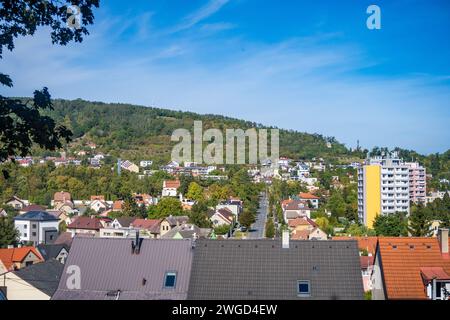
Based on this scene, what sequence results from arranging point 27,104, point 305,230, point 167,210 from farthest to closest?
1. point 167,210
2. point 305,230
3. point 27,104

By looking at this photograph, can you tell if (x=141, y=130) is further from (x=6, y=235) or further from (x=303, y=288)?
(x=303, y=288)

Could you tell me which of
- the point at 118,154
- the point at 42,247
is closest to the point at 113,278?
the point at 42,247

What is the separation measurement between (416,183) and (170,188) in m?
27.5

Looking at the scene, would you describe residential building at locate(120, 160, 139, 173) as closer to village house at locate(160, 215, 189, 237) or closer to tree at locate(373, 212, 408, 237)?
village house at locate(160, 215, 189, 237)

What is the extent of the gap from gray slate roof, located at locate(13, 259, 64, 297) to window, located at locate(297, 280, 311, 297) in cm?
774

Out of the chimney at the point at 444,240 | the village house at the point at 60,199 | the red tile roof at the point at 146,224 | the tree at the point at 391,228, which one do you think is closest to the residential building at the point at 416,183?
the tree at the point at 391,228

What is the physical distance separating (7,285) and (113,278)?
17.7 feet

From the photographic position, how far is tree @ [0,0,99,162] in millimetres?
3771

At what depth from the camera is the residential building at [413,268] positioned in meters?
10.3

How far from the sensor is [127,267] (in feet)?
35.0

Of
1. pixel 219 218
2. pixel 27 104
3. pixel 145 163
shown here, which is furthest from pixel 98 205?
pixel 27 104
